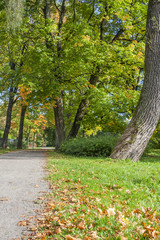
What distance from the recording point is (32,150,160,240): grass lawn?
2.86m

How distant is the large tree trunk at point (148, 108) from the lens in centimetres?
958

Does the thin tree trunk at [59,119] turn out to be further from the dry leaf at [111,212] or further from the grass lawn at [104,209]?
the dry leaf at [111,212]

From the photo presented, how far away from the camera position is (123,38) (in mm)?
17031

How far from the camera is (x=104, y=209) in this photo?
3.59 meters

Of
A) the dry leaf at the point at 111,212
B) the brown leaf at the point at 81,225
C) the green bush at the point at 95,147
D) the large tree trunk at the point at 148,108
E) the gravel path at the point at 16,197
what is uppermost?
the large tree trunk at the point at 148,108

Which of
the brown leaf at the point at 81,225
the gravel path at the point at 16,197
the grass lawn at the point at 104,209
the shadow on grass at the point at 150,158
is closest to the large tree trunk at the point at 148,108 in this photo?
the shadow on grass at the point at 150,158

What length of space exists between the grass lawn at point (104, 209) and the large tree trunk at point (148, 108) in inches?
151

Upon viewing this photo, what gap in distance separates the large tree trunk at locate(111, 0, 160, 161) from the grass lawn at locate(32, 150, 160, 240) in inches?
151

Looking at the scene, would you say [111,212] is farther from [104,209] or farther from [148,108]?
[148,108]

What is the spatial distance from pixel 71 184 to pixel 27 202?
148cm

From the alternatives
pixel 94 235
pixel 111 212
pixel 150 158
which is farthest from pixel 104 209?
pixel 150 158

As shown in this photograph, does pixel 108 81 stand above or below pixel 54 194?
above

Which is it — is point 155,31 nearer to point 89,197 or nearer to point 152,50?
point 152,50

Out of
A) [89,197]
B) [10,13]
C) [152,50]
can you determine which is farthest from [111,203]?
A: [10,13]
